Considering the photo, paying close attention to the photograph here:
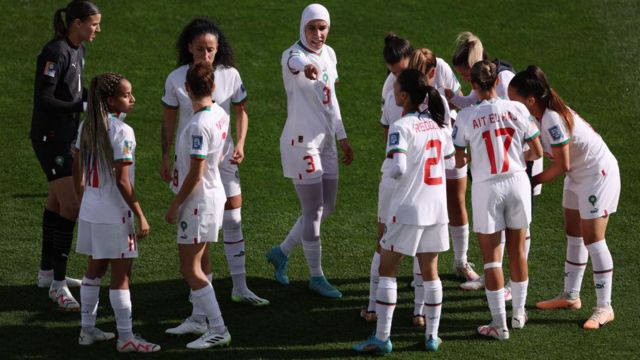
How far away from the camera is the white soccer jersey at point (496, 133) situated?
7152 millimetres

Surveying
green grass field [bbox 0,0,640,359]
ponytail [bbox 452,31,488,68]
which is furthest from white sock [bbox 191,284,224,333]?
ponytail [bbox 452,31,488,68]

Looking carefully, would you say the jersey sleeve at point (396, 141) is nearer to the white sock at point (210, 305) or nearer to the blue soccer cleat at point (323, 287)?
the white sock at point (210, 305)

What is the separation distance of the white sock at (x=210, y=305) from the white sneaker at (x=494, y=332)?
6.27ft

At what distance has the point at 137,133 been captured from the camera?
1157 centimetres

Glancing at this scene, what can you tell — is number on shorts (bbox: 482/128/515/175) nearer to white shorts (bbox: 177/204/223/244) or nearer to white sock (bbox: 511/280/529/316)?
white sock (bbox: 511/280/529/316)

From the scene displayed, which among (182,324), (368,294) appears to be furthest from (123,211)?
(368,294)

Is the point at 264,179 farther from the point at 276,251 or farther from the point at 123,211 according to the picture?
the point at 123,211

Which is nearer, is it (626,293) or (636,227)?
(626,293)

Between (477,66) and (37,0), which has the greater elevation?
(37,0)

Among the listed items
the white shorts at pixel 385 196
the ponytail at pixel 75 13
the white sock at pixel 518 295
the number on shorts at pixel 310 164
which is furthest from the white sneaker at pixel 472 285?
the ponytail at pixel 75 13

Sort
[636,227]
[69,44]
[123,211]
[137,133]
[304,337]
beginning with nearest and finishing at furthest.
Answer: [123,211] < [304,337] < [69,44] < [636,227] < [137,133]

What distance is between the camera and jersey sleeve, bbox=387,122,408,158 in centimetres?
668

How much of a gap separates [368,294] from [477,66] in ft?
7.26

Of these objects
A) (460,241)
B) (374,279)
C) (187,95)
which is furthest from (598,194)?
(187,95)
